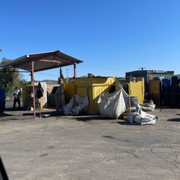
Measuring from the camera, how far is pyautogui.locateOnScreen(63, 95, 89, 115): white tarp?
20.3 metres

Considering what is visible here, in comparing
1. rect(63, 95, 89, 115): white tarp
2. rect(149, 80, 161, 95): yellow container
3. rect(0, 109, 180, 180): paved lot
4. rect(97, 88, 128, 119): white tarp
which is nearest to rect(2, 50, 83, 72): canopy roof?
rect(63, 95, 89, 115): white tarp

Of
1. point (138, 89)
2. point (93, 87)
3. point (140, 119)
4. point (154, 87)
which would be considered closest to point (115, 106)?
point (140, 119)

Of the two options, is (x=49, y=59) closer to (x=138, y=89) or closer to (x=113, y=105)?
(x=138, y=89)

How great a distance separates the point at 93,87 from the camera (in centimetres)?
2019

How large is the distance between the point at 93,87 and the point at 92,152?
11103mm

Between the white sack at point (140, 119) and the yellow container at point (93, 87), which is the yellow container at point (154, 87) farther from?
the white sack at point (140, 119)

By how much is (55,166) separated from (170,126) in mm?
8052

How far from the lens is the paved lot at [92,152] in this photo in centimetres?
716

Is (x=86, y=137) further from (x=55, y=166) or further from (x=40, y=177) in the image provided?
(x=40, y=177)

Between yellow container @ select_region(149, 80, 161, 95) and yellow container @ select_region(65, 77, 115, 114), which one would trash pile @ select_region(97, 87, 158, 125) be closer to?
yellow container @ select_region(65, 77, 115, 114)

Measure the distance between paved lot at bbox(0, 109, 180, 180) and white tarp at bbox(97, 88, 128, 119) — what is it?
2786mm

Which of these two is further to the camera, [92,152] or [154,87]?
Result: [154,87]

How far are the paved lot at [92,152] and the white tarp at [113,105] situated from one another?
9.14 feet

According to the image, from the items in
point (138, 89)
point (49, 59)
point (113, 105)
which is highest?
point (49, 59)
